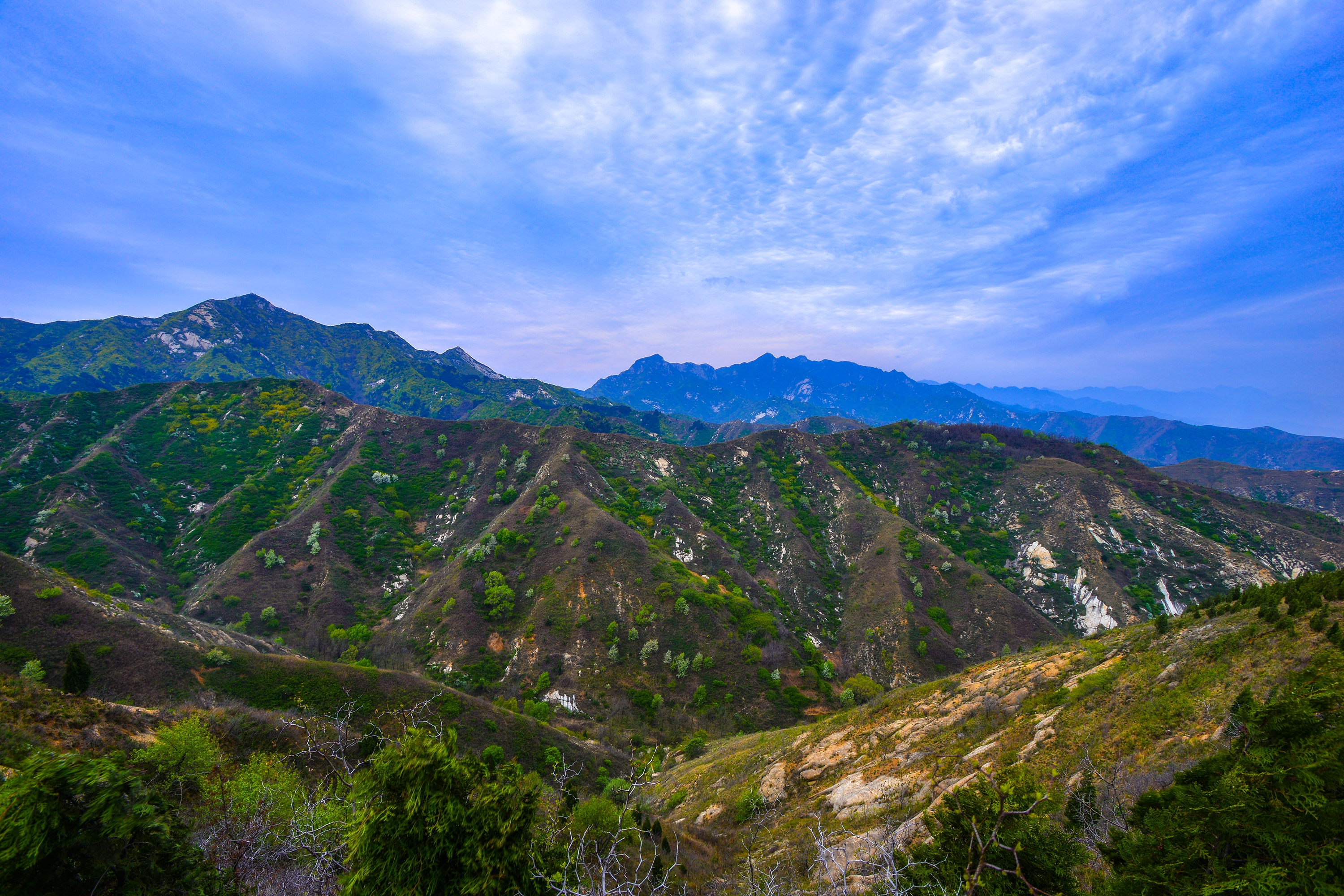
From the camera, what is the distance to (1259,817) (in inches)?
247

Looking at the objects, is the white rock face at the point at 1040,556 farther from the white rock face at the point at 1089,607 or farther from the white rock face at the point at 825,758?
the white rock face at the point at 825,758

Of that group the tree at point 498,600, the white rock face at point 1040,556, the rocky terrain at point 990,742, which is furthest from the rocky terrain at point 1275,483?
the tree at point 498,600

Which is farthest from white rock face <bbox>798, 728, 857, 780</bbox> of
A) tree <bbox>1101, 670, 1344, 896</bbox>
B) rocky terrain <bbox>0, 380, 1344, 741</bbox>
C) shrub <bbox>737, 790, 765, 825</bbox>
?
rocky terrain <bbox>0, 380, 1344, 741</bbox>

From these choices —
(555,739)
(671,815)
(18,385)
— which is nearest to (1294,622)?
(671,815)

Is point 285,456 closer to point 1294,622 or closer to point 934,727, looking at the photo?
point 934,727

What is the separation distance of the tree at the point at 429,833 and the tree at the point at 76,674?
31.1 meters

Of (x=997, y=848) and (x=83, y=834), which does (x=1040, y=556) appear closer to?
(x=997, y=848)

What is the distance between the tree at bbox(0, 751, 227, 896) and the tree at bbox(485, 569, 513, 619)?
51733mm

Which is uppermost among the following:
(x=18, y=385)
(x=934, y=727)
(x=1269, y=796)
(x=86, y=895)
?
(x=18, y=385)

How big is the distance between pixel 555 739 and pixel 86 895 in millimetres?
35502

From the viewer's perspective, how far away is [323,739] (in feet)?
85.1

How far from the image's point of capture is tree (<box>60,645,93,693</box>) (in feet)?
76.8

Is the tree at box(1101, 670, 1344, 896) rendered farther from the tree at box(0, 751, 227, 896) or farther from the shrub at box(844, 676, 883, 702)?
the shrub at box(844, 676, 883, 702)

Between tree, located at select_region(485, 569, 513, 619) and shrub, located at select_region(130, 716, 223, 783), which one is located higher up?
shrub, located at select_region(130, 716, 223, 783)
